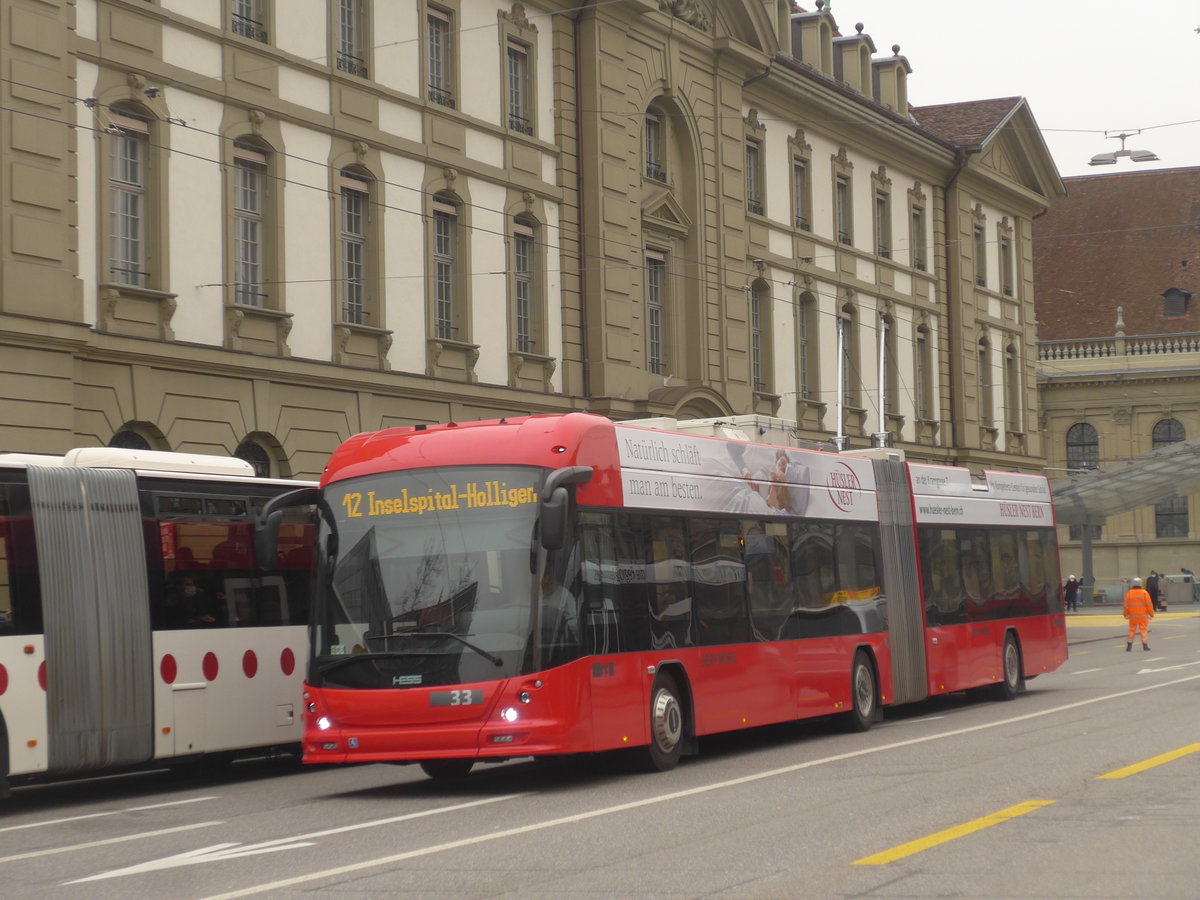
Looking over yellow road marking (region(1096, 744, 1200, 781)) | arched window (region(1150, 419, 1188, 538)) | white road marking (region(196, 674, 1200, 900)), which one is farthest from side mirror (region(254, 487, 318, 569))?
arched window (region(1150, 419, 1188, 538))

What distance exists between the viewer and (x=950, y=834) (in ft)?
35.6

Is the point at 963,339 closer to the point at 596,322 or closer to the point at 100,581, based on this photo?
the point at 596,322

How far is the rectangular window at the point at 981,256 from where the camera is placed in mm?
53625

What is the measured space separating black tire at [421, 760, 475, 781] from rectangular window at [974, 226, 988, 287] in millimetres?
39652

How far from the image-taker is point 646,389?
1398 inches

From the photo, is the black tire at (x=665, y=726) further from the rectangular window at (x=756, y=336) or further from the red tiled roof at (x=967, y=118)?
the red tiled roof at (x=967, y=118)

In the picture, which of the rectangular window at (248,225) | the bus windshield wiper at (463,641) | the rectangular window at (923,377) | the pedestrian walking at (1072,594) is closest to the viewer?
the bus windshield wiper at (463,641)

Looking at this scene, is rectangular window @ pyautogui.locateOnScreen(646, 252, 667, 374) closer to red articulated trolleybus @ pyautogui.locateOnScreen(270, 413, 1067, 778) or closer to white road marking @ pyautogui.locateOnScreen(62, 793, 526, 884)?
red articulated trolleybus @ pyautogui.locateOnScreen(270, 413, 1067, 778)

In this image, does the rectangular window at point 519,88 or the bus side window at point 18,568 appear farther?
the rectangular window at point 519,88

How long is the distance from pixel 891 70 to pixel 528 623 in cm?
3891

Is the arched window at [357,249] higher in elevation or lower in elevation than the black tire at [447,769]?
higher

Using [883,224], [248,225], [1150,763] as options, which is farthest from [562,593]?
[883,224]

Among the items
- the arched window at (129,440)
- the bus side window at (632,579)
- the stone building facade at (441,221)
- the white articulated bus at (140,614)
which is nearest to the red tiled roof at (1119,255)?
the stone building facade at (441,221)

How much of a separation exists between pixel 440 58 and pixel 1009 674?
13.7 m
